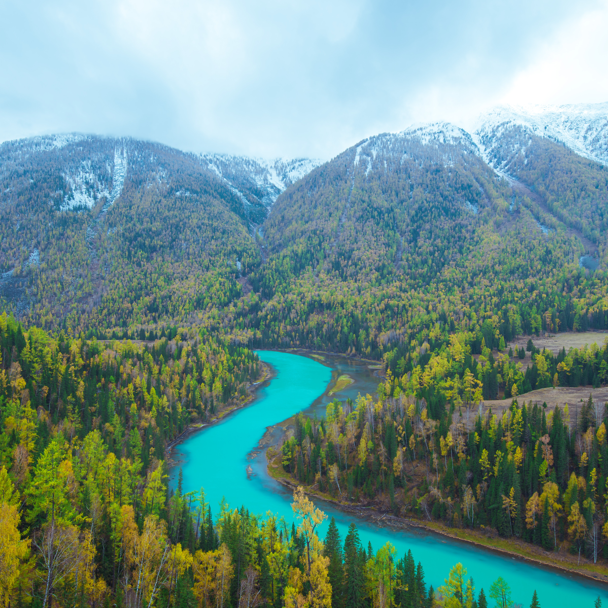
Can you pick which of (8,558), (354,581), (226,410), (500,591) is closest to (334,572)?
(354,581)

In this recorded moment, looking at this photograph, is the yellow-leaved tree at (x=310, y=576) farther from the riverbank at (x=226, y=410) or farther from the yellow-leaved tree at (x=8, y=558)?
the riverbank at (x=226, y=410)

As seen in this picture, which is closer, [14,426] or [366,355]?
[14,426]

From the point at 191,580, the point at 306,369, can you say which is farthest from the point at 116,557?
the point at 306,369

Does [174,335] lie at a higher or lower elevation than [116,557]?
higher

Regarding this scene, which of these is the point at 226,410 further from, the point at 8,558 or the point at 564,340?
the point at 564,340

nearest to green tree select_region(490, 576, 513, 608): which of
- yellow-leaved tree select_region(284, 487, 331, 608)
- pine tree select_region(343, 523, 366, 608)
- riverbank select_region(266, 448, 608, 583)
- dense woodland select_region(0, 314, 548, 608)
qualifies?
dense woodland select_region(0, 314, 548, 608)

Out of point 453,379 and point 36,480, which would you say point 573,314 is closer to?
point 453,379

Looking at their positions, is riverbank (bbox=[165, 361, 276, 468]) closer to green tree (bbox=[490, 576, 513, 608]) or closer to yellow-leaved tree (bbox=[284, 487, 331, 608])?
yellow-leaved tree (bbox=[284, 487, 331, 608])

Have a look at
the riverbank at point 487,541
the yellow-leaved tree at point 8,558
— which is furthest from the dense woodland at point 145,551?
the riverbank at point 487,541
